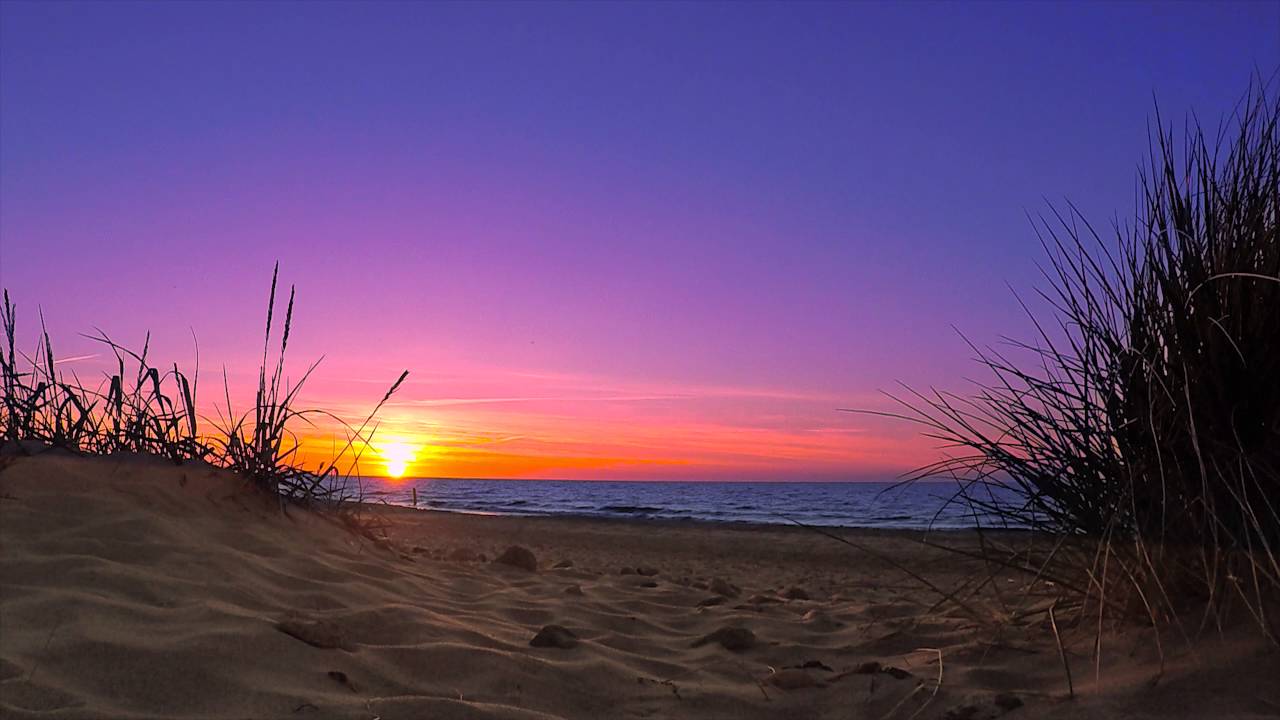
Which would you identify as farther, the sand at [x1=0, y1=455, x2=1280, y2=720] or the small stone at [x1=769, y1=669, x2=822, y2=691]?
the small stone at [x1=769, y1=669, x2=822, y2=691]

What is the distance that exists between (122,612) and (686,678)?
154cm

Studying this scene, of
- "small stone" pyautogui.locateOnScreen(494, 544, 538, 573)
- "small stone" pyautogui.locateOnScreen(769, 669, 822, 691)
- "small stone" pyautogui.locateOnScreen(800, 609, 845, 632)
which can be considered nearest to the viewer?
"small stone" pyautogui.locateOnScreen(769, 669, 822, 691)

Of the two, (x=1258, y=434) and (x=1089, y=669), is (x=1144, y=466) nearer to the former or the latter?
(x=1258, y=434)

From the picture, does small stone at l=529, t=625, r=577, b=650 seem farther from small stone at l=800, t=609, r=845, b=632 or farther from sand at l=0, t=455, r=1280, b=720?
small stone at l=800, t=609, r=845, b=632

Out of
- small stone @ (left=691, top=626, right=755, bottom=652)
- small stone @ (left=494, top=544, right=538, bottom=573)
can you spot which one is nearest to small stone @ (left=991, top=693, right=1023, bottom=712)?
small stone @ (left=691, top=626, right=755, bottom=652)

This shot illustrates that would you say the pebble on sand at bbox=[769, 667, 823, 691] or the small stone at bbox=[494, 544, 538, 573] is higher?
the small stone at bbox=[494, 544, 538, 573]

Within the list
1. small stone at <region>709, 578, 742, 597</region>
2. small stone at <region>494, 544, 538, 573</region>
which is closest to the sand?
small stone at <region>709, 578, 742, 597</region>

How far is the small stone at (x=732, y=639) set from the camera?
2881mm

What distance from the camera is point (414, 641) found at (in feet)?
8.13

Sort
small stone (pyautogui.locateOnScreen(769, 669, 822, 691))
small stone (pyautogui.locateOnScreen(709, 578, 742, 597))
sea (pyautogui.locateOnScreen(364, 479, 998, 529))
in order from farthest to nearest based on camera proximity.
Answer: sea (pyautogui.locateOnScreen(364, 479, 998, 529)), small stone (pyautogui.locateOnScreen(709, 578, 742, 597)), small stone (pyautogui.locateOnScreen(769, 669, 822, 691))

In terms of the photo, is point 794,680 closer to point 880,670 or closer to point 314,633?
point 880,670

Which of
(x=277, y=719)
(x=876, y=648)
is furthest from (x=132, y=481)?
(x=876, y=648)

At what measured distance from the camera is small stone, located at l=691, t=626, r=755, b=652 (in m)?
2.88

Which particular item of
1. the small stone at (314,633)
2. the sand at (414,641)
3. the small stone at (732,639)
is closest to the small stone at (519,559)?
the sand at (414,641)
